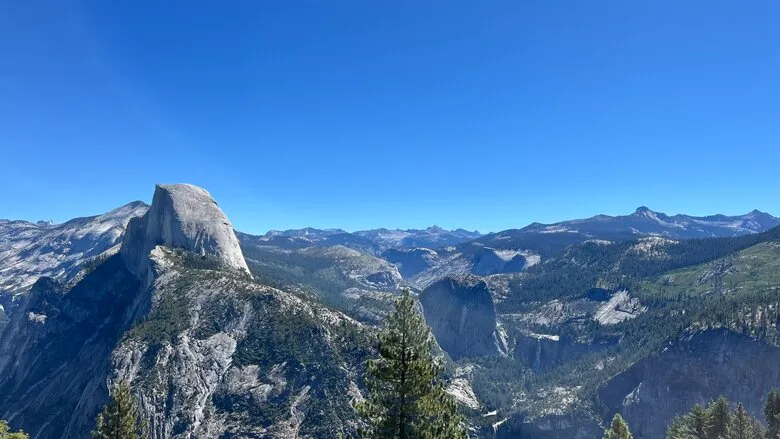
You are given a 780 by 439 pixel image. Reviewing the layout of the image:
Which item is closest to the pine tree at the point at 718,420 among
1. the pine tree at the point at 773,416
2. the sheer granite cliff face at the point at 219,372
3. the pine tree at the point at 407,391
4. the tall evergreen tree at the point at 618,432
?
the pine tree at the point at 773,416

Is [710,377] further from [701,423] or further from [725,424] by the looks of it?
[725,424]

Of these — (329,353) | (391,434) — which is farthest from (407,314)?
(329,353)

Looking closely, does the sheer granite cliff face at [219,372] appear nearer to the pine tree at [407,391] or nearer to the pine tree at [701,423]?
the pine tree at [701,423]

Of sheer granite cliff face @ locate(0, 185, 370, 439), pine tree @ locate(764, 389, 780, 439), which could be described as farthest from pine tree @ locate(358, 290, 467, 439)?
sheer granite cliff face @ locate(0, 185, 370, 439)

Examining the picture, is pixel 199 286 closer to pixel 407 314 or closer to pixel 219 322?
pixel 219 322

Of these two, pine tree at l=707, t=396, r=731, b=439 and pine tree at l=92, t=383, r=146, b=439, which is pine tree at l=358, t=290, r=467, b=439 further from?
pine tree at l=707, t=396, r=731, b=439

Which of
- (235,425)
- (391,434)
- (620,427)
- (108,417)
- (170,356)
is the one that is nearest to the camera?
(391,434)
